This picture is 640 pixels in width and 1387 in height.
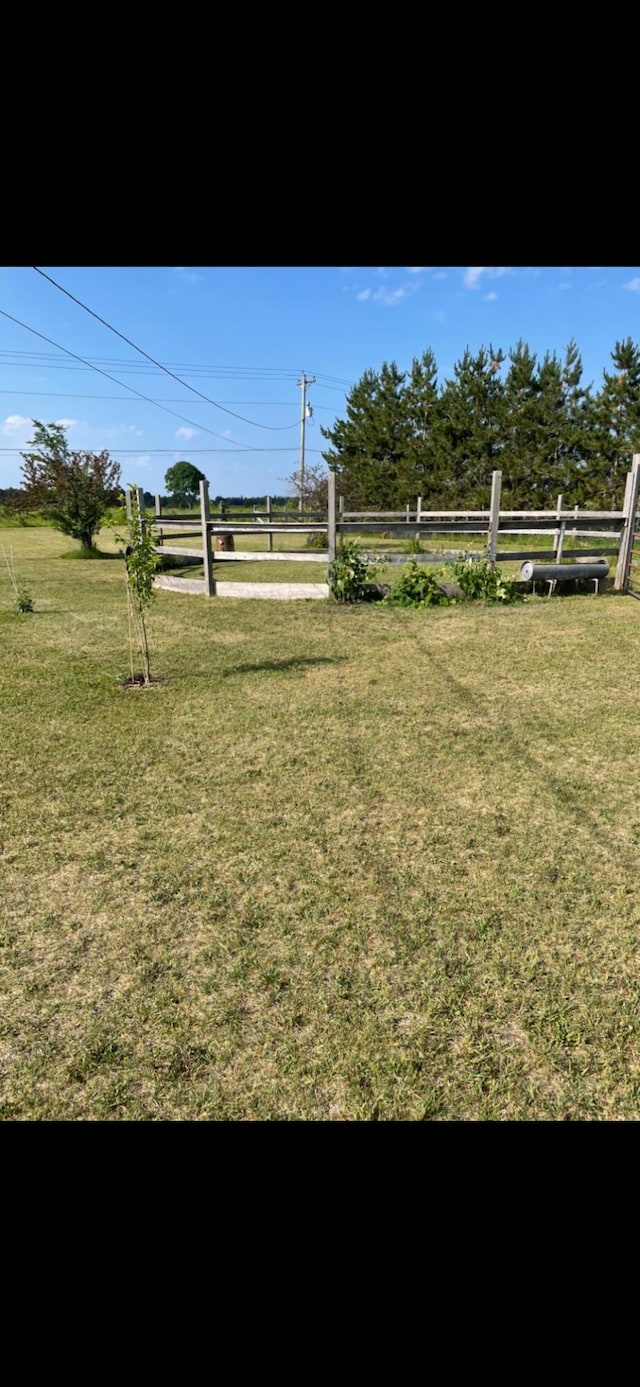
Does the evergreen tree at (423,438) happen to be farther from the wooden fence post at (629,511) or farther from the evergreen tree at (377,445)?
the wooden fence post at (629,511)

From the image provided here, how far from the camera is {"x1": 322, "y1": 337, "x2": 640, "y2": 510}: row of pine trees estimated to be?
26391 millimetres

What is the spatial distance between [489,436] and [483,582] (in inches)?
913

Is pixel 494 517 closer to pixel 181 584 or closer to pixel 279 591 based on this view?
pixel 279 591

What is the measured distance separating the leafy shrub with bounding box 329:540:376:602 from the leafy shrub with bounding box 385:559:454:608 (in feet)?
1.66

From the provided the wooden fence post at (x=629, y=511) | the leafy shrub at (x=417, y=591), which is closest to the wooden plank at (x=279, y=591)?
the leafy shrub at (x=417, y=591)

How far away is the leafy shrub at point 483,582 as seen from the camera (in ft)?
32.2

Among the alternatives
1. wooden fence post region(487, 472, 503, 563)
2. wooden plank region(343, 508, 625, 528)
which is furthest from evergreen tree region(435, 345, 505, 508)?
wooden fence post region(487, 472, 503, 563)

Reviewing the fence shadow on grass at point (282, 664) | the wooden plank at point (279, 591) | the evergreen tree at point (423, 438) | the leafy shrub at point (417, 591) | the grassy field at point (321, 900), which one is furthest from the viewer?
the evergreen tree at point (423, 438)

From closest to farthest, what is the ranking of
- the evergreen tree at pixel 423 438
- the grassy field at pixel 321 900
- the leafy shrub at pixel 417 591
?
the grassy field at pixel 321 900 → the leafy shrub at pixel 417 591 → the evergreen tree at pixel 423 438

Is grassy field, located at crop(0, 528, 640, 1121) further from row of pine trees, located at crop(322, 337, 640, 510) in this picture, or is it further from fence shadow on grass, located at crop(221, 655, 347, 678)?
row of pine trees, located at crop(322, 337, 640, 510)

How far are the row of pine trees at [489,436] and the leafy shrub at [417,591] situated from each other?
2056cm
